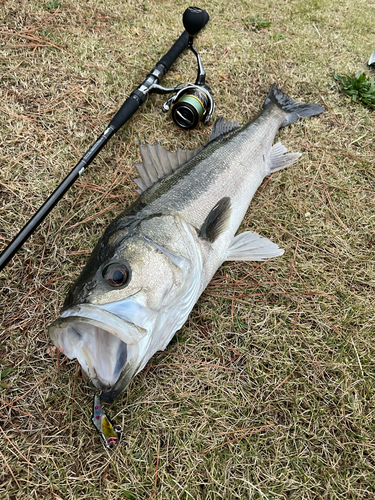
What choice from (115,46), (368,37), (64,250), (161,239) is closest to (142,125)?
(115,46)

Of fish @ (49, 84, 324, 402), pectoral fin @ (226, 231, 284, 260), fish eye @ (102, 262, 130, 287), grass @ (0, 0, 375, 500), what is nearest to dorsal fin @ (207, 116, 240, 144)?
fish @ (49, 84, 324, 402)

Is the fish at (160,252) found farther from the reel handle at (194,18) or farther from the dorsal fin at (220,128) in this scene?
the reel handle at (194,18)

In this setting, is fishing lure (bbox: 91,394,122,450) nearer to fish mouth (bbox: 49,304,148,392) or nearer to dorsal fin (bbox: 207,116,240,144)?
fish mouth (bbox: 49,304,148,392)

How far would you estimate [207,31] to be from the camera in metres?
4.36

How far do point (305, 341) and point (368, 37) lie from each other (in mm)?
5007

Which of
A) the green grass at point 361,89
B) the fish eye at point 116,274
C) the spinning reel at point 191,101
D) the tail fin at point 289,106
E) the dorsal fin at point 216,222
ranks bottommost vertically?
the green grass at point 361,89

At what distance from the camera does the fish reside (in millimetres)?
1609

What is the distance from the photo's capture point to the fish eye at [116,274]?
66.1 inches

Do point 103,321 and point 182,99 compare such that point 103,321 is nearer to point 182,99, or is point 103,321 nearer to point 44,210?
point 44,210

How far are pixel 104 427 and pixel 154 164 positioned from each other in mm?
1937

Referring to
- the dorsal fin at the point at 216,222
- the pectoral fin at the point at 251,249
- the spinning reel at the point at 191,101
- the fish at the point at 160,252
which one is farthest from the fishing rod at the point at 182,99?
the pectoral fin at the point at 251,249

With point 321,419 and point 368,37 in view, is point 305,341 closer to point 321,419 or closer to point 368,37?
point 321,419

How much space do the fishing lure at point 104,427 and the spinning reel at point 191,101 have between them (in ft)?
A: 8.83

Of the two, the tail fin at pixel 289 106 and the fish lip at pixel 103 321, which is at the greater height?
the fish lip at pixel 103 321
